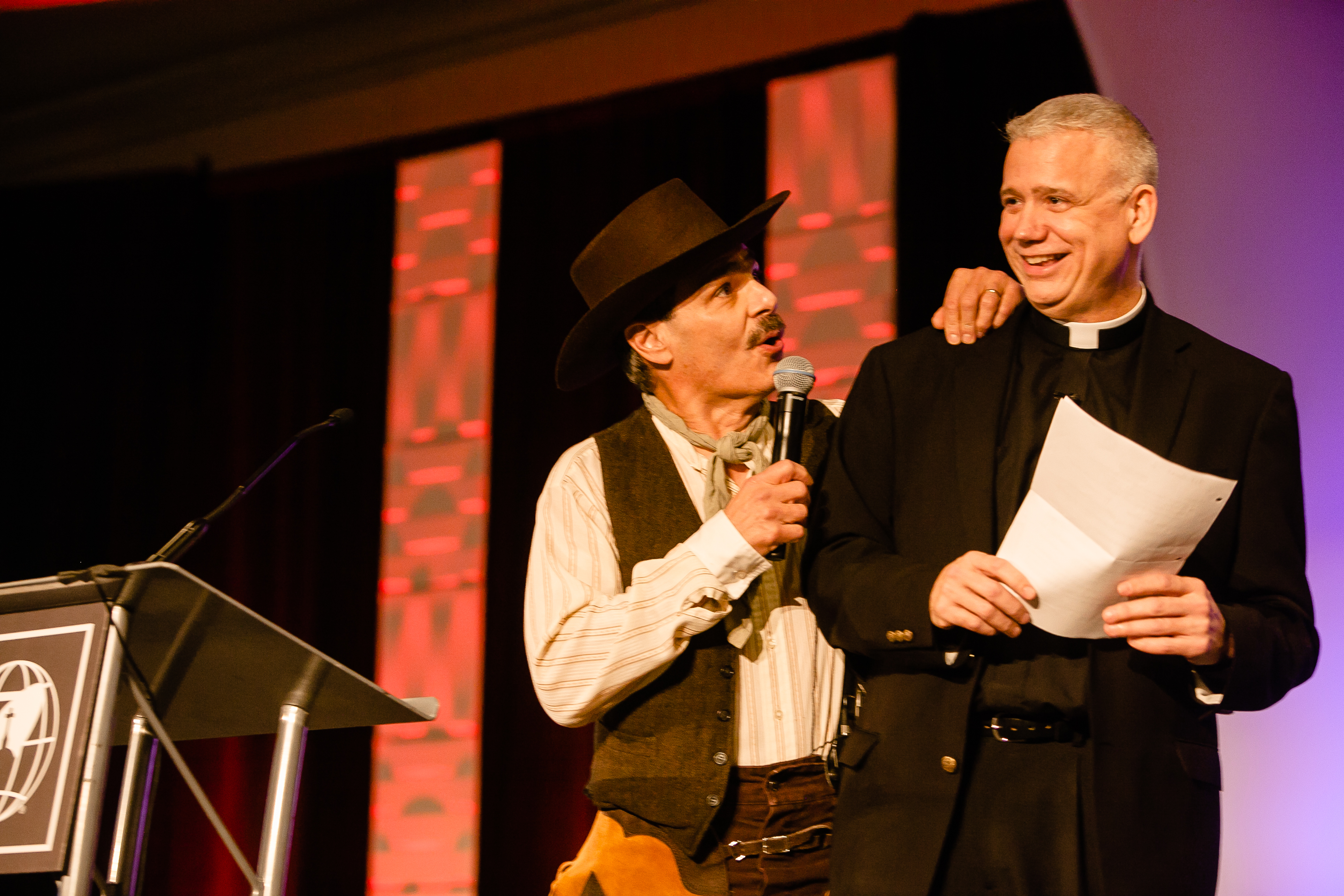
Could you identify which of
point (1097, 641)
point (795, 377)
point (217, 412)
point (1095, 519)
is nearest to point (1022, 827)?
point (1097, 641)

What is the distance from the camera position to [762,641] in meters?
2.12

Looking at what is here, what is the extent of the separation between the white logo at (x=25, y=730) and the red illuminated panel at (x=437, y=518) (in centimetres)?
301

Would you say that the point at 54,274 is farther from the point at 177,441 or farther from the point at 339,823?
the point at 339,823

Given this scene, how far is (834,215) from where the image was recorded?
14.2 ft

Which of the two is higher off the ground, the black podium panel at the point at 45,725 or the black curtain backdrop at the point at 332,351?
Result: the black curtain backdrop at the point at 332,351

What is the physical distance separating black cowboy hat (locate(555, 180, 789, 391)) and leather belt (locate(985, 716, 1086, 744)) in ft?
3.59

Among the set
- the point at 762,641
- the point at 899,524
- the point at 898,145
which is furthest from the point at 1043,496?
the point at 898,145

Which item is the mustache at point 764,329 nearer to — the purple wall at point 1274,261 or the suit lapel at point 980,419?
the suit lapel at point 980,419

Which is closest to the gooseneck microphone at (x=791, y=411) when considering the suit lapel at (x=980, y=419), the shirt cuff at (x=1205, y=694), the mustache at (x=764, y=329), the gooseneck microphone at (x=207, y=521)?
the suit lapel at (x=980, y=419)

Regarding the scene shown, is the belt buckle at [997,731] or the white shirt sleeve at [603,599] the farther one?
the white shirt sleeve at [603,599]

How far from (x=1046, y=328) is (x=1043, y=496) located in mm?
430

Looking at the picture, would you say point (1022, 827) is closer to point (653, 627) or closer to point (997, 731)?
point (997, 731)

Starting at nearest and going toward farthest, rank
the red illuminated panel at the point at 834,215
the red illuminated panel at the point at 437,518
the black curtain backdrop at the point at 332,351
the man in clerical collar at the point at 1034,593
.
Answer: the man in clerical collar at the point at 1034,593, the black curtain backdrop at the point at 332,351, the red illuminated panel at the point at 834,215, the red illuminated panel at the point at 437,518

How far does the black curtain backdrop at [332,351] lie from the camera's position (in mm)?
4000
